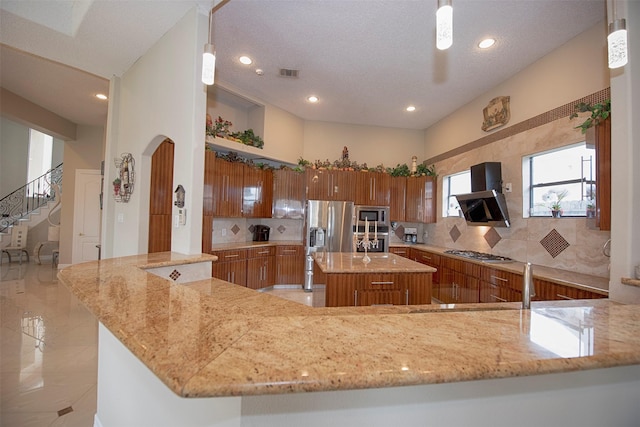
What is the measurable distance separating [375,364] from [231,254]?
152 inches

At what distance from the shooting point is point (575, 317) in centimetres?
91

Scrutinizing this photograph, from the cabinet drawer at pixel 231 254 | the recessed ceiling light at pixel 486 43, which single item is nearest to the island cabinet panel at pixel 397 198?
the recessed ceiling light at pixel 486 43

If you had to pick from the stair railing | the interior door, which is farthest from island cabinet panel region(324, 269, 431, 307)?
the stair railing

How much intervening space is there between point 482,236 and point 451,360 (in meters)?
4.21

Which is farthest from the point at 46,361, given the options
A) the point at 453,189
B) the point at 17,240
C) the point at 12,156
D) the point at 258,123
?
the point at 12,156

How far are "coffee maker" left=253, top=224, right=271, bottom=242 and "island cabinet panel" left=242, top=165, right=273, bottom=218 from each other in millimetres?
323

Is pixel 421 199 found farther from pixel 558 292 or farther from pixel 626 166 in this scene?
pixel 626 166

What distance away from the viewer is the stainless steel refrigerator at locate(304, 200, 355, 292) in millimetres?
4883

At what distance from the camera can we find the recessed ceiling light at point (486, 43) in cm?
299

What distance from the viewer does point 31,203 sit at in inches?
319

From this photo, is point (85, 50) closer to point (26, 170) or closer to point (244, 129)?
point (244, 129)

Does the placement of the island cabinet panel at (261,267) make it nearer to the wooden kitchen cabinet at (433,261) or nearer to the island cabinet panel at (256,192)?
the island cabinet panel at (256,192)

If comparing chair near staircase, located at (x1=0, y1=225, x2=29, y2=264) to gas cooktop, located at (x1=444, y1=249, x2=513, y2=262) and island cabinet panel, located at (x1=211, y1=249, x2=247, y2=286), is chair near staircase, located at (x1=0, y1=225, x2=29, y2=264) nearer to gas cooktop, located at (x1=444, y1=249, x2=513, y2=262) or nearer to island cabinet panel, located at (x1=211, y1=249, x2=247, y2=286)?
island cabinet panel, located at (x1=211, y1=249, x2=247, y2=286)

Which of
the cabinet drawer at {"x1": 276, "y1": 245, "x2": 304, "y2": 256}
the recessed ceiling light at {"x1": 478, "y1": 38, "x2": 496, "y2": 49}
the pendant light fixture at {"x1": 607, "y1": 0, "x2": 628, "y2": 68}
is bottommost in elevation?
the cabinet drawer at {"x1": 276, "y1": 245, "x2": 304, "y2": 256}
